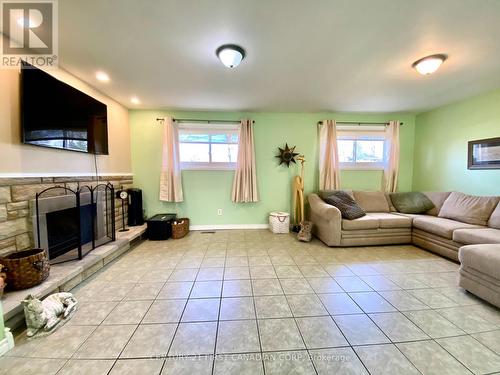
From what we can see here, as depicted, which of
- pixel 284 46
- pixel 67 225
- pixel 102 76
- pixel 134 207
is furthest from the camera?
pixel 134 207

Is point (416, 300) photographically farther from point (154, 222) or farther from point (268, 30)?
point (154, 222)

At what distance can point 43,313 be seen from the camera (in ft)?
4.97

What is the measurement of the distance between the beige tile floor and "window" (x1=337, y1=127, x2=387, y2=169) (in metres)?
2.22

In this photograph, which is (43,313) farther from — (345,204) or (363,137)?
(363,137)

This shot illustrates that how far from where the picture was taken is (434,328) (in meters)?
1.56

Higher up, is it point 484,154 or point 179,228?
point 484,154

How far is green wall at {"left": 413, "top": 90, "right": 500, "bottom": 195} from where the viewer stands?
311cm

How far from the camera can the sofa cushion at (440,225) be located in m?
2.79

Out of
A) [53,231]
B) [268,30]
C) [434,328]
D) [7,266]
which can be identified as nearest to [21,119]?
[53,231]

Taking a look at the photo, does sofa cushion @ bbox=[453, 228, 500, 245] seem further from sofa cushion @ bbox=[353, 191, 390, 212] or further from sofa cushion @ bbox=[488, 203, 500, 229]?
sofa cushion @ bbox=[353, 191, 390, 212]

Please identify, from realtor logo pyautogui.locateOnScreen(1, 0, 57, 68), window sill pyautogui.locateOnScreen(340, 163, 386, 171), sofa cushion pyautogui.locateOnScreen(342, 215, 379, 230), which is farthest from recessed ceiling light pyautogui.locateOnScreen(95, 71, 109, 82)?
window sill pyautogui.locateOnScreen(340, 163, 386, 171)

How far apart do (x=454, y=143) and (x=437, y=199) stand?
101 cm

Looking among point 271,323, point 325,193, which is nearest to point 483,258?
point 271,323

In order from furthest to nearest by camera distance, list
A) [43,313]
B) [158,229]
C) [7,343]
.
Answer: [158,229], [43,313], [7,343]
